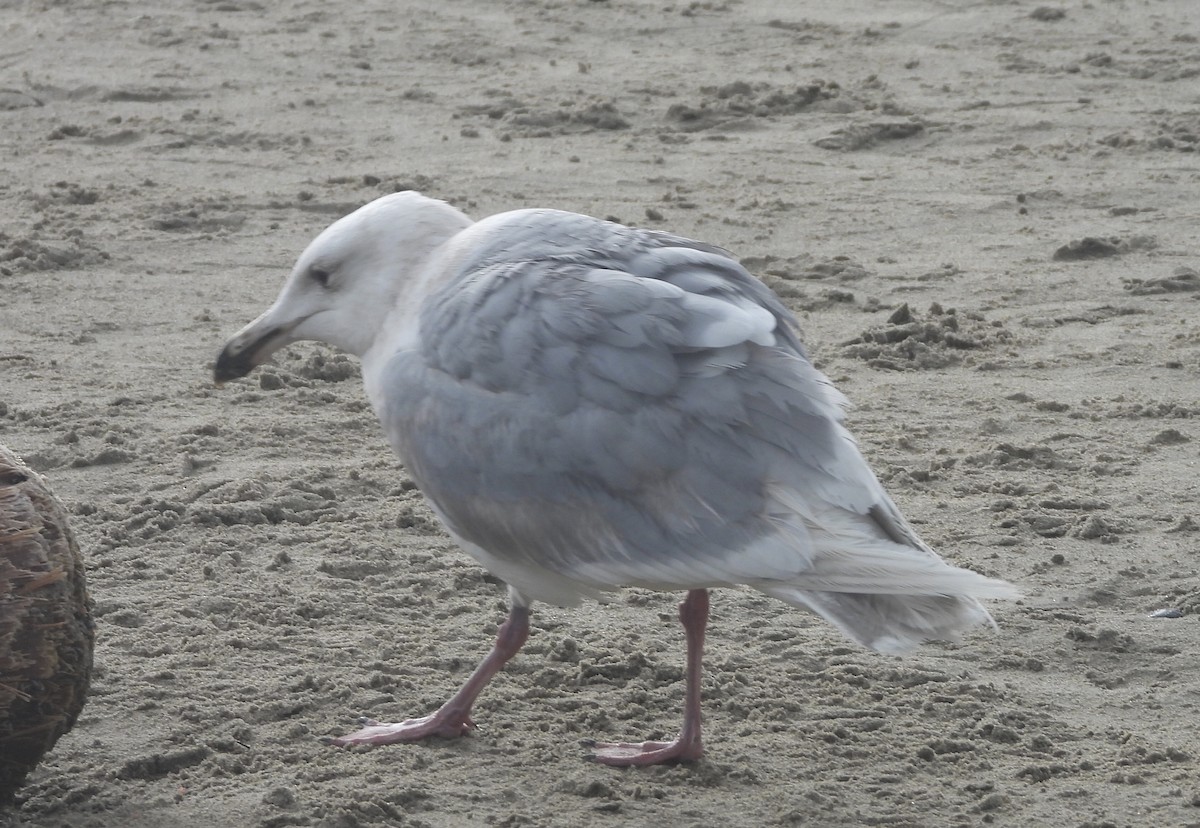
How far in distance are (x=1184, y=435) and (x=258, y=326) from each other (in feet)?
9.93

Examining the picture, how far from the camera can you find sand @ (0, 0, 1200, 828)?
3.69 metres

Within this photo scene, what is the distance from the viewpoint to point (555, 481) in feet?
11.2

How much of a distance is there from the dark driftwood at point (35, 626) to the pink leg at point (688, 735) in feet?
3.75

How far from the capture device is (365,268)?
3.82 metres

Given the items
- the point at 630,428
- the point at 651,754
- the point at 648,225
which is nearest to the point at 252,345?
the point at 630,428

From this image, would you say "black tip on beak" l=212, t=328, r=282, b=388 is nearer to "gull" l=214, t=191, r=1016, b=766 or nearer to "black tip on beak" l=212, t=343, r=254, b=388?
"black tip on beak" l=212, t=343, r=254, b=388

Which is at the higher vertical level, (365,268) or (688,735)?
(365,268)

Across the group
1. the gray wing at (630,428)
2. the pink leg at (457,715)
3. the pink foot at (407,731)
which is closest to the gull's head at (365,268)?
the gray wing at (630,428)

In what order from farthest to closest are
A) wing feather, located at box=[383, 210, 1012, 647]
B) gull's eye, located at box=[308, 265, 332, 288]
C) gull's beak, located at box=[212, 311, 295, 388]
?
gull's beak, located at box=[212, 311, 295, 388], gull's eye, located at box=[308, 265, 332, 288], wing feather, located at box=[383, 210, 1012, 647]

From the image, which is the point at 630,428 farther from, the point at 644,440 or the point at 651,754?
the point at 651,754

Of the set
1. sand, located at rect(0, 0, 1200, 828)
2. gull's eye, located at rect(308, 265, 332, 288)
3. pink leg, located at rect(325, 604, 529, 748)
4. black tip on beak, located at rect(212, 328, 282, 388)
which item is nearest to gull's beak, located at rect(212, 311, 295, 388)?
black tip on beak, located at rect(212, 328, 282, 388)

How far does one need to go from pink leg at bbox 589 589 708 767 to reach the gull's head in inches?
37.1

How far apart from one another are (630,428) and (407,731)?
967mm

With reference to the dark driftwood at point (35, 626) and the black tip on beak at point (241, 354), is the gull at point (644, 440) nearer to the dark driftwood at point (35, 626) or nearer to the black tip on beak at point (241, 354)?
the black tip on beak at point (241, 354)
